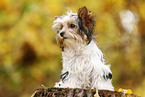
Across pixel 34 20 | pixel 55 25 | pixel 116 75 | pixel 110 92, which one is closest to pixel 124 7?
pixel 116 75

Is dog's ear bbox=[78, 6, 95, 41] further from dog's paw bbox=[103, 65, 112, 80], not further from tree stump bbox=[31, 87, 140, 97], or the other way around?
tree stump bbox=[31, 87, 140, 97]

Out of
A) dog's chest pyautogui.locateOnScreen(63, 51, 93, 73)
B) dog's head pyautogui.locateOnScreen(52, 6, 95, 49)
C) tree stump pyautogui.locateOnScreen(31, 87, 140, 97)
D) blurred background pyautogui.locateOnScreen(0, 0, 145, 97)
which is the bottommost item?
tree stump pyautogui.locateOnScreen(31, 87, 140, 97)

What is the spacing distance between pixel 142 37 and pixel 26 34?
202 inches

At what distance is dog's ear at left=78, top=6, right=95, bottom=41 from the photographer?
4.37 metres

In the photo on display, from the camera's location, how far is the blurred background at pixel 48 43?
979cm

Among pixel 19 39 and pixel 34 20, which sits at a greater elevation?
pixel 34 20

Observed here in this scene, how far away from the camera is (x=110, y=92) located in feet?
12.3

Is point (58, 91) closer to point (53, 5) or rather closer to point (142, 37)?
point (53, 5)

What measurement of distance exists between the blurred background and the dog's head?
456 centimetres

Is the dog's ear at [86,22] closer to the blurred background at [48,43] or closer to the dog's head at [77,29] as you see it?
the dog's head at [77,29]

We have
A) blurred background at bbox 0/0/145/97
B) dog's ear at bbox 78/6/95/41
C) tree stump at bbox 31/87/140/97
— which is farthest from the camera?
blurred background at bbox 0/0/145/97

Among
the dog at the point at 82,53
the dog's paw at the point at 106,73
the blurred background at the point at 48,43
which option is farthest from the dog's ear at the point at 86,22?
the blurred background at the point at 48,43

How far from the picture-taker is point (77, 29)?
4422mm

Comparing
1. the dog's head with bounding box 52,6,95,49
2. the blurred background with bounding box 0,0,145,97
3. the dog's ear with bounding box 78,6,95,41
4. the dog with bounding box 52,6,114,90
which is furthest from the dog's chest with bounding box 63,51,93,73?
the blurred background with bounding box 0,0,145,97
